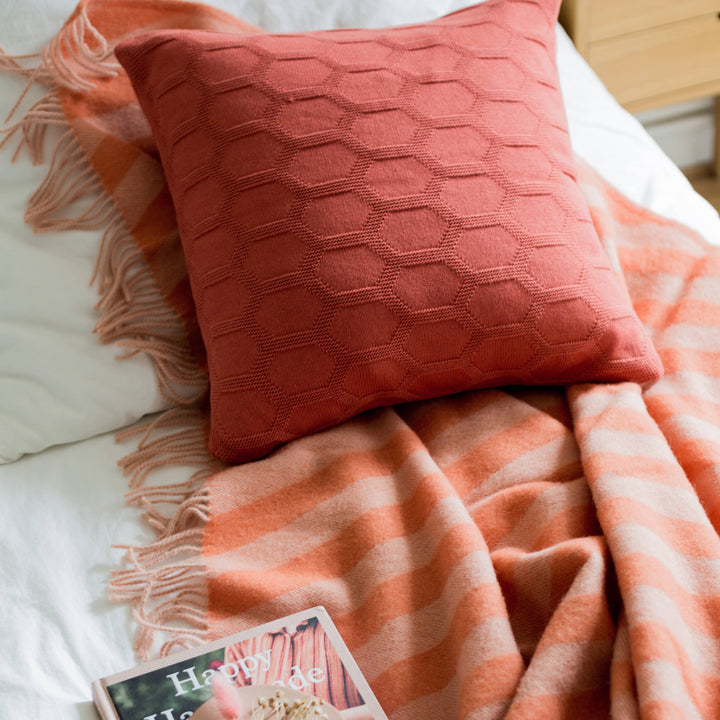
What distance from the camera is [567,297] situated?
0.93 meters

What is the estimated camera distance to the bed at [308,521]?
0.68m

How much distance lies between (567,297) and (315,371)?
0.28 meters

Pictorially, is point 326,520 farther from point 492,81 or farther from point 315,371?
point 492,81

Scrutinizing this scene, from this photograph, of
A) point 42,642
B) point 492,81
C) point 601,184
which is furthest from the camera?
point 601,184

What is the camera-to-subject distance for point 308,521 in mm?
870

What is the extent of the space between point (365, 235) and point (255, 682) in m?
0.44

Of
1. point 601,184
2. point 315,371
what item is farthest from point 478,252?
point 601,184

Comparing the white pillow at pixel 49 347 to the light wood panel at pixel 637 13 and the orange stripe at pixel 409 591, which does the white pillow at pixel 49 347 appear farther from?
the light wood panel at pixel 637 13

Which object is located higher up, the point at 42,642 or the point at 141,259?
the point at 141,259

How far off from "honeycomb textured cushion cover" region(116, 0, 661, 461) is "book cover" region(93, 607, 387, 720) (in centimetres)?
26

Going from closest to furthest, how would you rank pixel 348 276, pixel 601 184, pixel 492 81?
1. pixel 348 276
2. pixel 492 81
3. pixel 601 184

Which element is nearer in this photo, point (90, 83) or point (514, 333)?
A: point (514, 333)

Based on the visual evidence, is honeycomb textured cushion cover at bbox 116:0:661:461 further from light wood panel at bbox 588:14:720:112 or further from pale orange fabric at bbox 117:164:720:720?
light wood panel at bbox 588:14:720:112

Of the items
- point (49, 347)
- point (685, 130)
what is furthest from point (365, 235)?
point (685, 130)
